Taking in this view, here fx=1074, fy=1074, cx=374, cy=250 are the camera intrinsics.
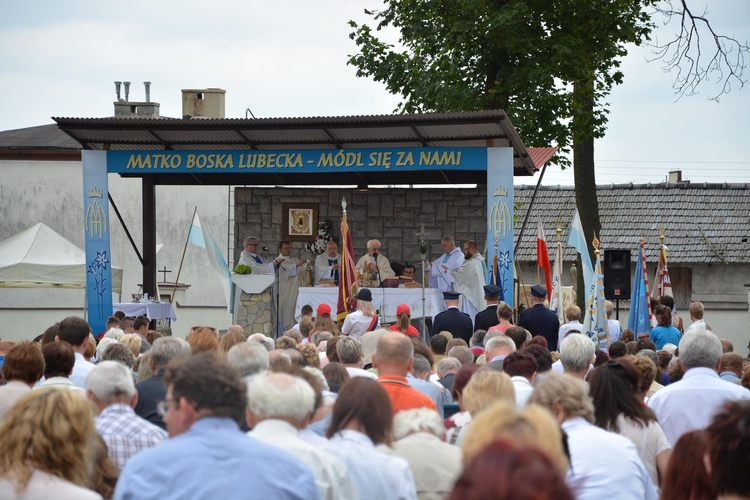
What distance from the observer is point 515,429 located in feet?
9.77

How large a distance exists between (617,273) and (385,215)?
5.81 m

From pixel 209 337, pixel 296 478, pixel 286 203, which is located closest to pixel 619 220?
pixel 286 203

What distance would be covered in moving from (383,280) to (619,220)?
59.2 ft

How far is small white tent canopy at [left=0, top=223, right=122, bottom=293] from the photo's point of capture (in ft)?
→ 69.3

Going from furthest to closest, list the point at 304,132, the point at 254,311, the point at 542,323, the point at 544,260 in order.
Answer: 1. the point at 254,311
2. the point at 544,260
3. the point at 304,132
4. the point at 542,323

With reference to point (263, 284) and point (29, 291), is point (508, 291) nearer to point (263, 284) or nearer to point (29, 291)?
point (263, 284)

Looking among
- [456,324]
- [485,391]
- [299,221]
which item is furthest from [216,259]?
[485,391]

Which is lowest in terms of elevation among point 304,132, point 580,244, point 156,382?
point 156,382

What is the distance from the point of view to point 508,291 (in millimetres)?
16125

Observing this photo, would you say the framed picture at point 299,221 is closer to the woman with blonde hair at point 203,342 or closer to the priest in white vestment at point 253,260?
the priest in white vestment at point 253,260

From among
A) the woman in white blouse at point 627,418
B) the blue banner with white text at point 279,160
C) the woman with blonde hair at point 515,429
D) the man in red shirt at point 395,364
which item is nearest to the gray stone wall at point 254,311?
the blue banner with white text at point 279,160

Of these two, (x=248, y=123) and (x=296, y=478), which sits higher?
(x=248, y=123)

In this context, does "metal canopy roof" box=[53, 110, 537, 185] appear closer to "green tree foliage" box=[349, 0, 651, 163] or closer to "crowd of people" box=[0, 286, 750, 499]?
"green tree foliage" box=[349, 0, 651, 163]

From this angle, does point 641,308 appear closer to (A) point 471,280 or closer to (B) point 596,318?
(B) point 596,318
